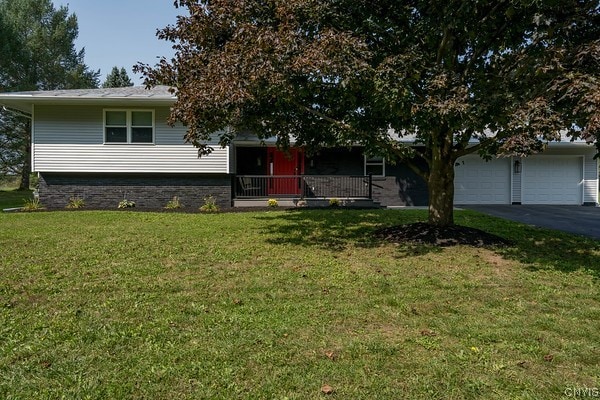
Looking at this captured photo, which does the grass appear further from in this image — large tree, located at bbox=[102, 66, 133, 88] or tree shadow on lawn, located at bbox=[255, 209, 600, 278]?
large tree, located at bbox=[102, 66, 133, 88]

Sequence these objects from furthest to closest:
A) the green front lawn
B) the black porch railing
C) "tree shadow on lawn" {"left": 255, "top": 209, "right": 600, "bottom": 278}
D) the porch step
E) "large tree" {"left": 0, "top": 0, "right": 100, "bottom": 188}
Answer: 1. "large tree" {"left": 0, "top": 0, "right": 100, "bottom": 188}
2. the green front lawn
3. the black porch railing
4. the porch step
5. "tree shadow on lawn" {"left": 255, "top": 209, "right": 600, "bottom": 278}

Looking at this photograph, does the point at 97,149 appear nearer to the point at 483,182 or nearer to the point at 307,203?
the point at 307,203

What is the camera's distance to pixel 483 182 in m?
17.0

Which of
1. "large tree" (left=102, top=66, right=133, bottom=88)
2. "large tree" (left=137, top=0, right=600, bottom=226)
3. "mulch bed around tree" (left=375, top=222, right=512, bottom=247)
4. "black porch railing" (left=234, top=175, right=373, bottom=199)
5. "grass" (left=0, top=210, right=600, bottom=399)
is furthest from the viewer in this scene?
"large tree" (left=102, top=66, right=133, bottom=88)

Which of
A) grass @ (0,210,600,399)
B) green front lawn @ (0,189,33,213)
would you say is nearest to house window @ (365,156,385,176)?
grass @ (0,210,600,399)

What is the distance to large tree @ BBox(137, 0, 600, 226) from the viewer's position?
215 inches

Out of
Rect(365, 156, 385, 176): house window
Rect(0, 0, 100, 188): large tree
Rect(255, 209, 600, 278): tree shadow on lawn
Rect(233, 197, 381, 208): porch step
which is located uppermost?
Rect(0, 0, 100, 188): large tree

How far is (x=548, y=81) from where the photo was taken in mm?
5613

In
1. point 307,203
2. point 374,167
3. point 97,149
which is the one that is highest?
point 97,149

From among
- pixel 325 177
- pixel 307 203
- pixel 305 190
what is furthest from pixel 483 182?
pixel 307 203

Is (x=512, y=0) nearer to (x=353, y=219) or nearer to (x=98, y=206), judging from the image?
(x=353, y=219)

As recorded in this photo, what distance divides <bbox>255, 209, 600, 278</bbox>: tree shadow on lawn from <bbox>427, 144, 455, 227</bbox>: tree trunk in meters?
1.22

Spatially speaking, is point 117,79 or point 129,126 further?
point 117,79

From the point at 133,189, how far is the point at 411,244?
10.4 meters
